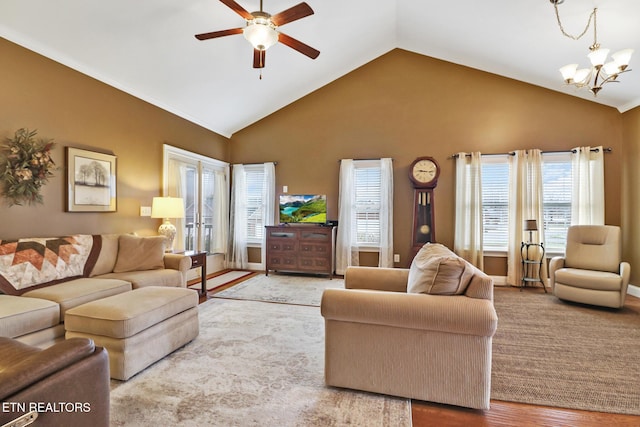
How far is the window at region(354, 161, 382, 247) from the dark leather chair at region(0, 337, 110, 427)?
4576mm

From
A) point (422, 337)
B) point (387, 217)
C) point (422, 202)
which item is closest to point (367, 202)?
point (387, 217)

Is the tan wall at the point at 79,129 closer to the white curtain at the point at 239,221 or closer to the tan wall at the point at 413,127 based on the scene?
the white curtain at the point at 239,221

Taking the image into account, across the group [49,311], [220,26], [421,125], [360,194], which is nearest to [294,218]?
[360,194]

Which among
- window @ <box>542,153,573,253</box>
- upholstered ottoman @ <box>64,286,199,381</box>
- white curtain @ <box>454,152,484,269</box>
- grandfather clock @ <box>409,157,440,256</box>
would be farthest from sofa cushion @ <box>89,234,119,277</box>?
window @ <box>542,153,573,253</box>

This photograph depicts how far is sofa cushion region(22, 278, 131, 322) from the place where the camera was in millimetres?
2365

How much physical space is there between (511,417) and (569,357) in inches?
45.1

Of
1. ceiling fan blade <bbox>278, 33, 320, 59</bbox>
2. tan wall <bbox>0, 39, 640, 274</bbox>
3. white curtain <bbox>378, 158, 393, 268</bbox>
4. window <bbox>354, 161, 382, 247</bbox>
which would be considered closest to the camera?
ceiling fan blade <bbox>278, 33, 320, 59</bbox>

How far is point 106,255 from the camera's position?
3281 millimetres

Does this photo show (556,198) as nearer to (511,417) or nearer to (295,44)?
(511,417)

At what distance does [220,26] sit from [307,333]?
348 cm

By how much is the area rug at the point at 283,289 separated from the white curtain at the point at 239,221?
0.75 m

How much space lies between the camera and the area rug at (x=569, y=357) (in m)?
1.92

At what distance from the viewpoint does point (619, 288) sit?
345 cm

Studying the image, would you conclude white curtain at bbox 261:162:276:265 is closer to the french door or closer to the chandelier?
the french door
